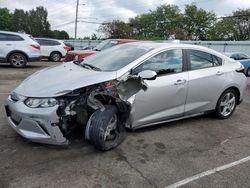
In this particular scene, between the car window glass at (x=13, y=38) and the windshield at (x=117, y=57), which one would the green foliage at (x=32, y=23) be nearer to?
the car window glass at (x=13, y=38)

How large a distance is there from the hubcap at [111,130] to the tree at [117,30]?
46069 mm

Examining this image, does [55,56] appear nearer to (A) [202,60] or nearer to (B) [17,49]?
(B) [17,49]

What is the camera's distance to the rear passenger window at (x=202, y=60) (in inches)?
210

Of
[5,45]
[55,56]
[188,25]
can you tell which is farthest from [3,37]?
[188,25]

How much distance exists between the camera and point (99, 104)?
4.24 metres

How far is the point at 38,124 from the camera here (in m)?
3.86

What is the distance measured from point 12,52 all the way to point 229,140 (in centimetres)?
1055

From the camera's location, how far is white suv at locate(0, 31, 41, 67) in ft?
41.7

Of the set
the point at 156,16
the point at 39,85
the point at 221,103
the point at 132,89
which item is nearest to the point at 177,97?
the point at 132,89

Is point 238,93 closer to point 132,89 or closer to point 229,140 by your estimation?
point 229,140

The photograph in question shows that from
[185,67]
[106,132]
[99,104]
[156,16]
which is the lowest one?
[106,132]

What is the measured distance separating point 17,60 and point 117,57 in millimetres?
9282

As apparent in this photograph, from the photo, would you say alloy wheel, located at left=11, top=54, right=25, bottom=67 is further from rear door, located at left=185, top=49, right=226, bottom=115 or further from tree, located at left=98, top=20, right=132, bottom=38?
tree, located at left=98, top=20, right=132, bottom=38

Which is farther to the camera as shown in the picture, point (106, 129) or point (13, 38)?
point (13, 38)
